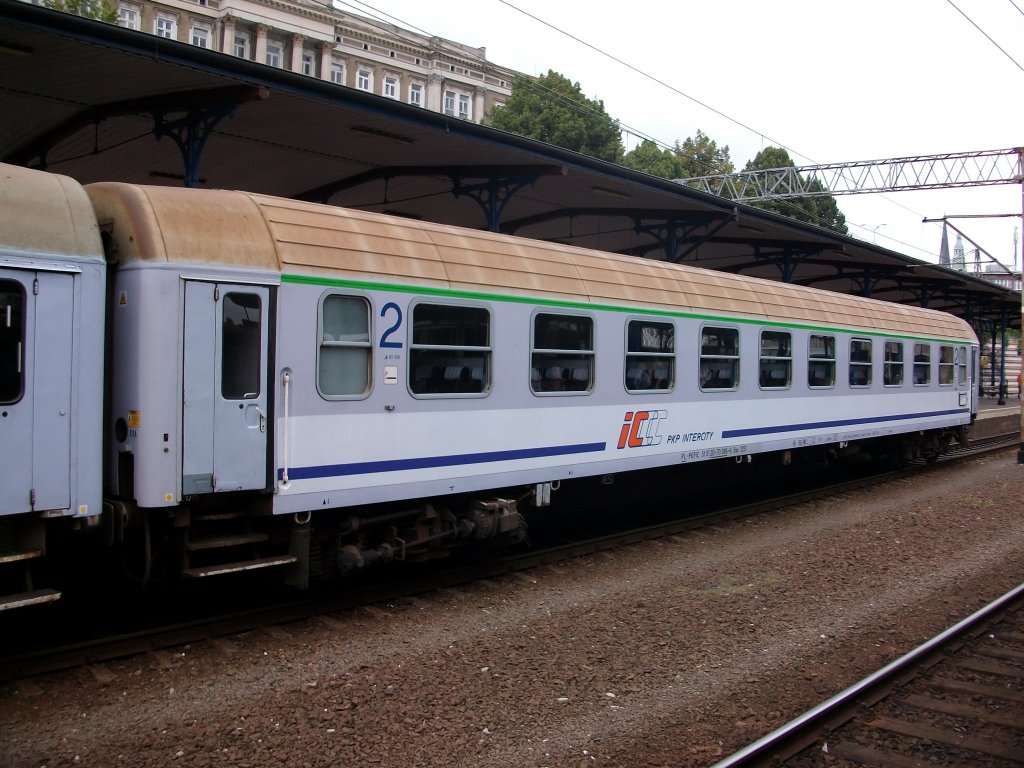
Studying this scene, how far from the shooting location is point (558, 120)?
4966 cm

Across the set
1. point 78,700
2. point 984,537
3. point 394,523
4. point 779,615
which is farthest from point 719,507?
point 78,700

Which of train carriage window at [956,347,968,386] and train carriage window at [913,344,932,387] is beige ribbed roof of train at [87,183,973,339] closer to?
train carriage window at [913,344,932,387]

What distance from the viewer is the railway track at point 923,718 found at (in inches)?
205


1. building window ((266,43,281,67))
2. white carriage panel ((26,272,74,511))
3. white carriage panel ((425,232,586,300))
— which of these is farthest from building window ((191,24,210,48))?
white carriage panel ((26,272,74,511))

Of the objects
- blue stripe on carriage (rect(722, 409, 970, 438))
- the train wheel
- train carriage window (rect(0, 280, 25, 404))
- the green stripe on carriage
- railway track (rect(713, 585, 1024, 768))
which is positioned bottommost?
railway track (rect(713, 585, 1024, 768))

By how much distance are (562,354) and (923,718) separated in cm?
480

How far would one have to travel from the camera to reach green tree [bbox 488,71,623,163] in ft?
163

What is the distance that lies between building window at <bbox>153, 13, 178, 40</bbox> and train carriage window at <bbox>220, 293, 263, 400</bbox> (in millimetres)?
50105

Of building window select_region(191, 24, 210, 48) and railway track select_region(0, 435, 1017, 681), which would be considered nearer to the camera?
railway track select_region(0, 435, 1017, 681)

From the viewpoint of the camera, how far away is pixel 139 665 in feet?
20.4

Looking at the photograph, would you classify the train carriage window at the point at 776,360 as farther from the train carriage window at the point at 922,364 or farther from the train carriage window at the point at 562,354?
the train carriage window at the point at 922,364

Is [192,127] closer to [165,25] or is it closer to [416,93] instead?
A: [165,25]

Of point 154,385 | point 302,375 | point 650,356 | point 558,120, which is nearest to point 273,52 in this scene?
point 558,120

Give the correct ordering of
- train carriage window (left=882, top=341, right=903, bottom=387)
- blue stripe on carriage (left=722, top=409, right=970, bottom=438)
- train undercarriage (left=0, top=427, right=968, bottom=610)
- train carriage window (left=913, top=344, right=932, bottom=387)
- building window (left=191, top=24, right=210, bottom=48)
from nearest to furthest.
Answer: train undercarriage (left=0, top=427, right=968, bottom=610)
blue stripe on carriage (left=722, top=409, right=970, bottom=438)
train carriage window (left=882, top=341, right=903, bottom=387)
train carriage window (left=913, top=344, right=932, bottom=387)
building window (left=191, top=24, right=210, bottom=48)
